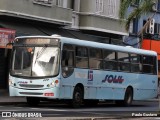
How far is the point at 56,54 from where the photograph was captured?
81.4 feet

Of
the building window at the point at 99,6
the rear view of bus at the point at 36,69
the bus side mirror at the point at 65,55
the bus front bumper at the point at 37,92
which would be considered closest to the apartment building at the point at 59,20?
the building window at the point at 99,6

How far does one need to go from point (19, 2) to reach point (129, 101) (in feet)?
28.5

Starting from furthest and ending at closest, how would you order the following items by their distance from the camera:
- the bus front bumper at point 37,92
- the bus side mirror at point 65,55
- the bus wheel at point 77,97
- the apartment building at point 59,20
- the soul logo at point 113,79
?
the apartment building at point 59,20, the soul logo at point 113,79, the bus wheel at point 77,97, the bus side mirror at point 65,55, the bus front bumper at point 37,92

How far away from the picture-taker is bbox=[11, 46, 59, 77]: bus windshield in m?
24.8

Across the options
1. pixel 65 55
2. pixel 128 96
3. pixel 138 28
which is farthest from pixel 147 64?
pixel 138 28

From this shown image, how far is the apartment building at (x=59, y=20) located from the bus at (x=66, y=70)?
22.7 ft

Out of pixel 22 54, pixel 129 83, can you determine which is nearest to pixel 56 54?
pixel 22 54

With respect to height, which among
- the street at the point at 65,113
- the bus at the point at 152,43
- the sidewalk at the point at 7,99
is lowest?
the street at the point at 65,113

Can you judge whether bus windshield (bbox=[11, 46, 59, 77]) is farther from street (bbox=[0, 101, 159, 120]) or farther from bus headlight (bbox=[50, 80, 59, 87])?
street (bbox=[0, 101, 159, 120])

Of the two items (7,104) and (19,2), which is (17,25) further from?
(7,104)

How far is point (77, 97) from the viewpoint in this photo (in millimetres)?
26047

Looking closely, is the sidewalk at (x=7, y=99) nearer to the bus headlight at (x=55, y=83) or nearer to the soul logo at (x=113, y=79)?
the bus headlight at (x=55, y=83)

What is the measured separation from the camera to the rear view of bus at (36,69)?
24734mm

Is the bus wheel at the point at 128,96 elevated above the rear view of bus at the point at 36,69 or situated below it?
below
